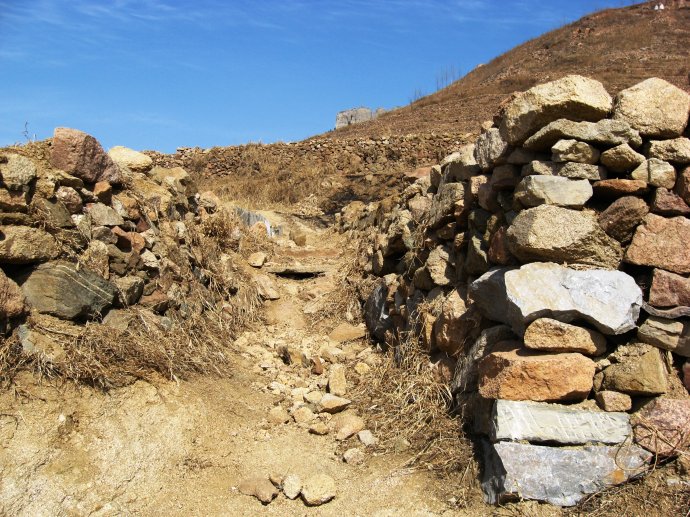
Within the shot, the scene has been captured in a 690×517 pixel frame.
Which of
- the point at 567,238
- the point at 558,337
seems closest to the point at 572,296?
the point at 558,337

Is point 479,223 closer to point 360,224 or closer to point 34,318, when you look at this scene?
point 34,318

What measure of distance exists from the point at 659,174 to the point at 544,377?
1.33m

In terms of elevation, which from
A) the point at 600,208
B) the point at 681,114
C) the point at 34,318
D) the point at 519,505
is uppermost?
the point at 681,114

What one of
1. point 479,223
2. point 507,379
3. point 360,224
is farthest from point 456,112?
point 507,379

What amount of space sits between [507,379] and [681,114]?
1.84 m

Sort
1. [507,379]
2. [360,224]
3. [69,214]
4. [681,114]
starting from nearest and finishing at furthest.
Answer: [507,379] < [681,114] < [69,214] < [360,224]

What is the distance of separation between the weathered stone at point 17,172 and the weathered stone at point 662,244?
409cm

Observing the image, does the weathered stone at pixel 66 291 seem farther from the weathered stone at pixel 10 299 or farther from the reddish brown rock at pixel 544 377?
the reddish brown rock at pixel 544 377

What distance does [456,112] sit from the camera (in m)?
20.9

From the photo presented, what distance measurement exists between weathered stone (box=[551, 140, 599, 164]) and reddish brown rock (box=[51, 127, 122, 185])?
12.5ft

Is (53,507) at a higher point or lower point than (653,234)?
lower

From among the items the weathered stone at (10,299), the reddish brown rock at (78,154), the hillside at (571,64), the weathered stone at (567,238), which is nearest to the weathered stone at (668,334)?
the weathered stone at (567,238)

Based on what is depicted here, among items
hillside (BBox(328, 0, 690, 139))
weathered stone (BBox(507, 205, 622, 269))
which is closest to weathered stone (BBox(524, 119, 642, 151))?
weathered stone (BBox(507, 205, 622, 269))

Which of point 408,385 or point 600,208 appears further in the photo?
point 408,385
